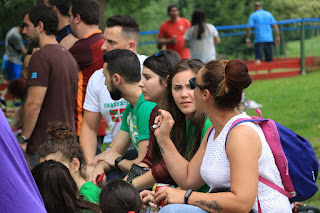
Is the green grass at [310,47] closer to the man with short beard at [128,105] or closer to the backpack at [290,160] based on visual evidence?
the man with short beard at [128,105]

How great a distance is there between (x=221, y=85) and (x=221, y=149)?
14.6 inches

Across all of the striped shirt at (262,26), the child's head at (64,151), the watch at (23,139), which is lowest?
the striped shirt at (262,26)

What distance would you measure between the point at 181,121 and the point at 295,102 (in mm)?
6993

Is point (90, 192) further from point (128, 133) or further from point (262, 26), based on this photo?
point (262, 26)

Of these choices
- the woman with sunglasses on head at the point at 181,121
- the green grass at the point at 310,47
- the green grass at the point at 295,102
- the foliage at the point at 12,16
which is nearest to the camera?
the woman with sunglasses on head at the point at 181,121

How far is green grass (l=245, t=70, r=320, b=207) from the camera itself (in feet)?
25.9

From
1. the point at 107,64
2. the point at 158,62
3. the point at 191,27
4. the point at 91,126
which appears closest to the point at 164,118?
the point at 158,62

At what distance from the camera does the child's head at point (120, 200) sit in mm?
3262

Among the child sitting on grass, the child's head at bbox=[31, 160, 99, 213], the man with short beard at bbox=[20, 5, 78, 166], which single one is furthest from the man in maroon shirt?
the child's head at bbox=[31, 160, 99, 213]

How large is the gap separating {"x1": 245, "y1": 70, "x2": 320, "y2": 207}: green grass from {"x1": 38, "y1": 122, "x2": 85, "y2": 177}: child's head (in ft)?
7.05

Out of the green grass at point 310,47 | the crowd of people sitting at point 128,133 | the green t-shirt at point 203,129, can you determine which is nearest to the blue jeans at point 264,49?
the green grass at point 310,47

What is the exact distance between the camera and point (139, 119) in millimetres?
4266

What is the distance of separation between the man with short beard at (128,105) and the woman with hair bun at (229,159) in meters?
1.04

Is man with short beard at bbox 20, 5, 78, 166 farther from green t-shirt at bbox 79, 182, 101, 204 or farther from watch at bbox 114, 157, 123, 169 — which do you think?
green t-shirt at bbox 79, 182, 101, 204
